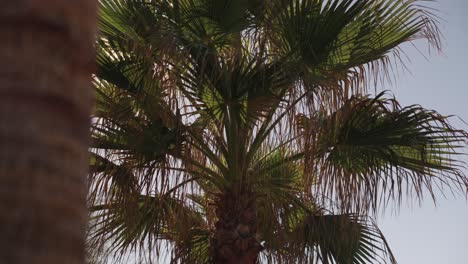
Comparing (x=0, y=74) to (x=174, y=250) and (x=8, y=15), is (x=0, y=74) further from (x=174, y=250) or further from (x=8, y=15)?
(x=174, y=250)

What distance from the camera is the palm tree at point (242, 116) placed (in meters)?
5.78

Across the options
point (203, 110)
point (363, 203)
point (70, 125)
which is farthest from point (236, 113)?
point (70, 125)

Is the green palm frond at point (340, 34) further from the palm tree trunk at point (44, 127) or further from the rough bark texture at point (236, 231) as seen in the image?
the palm tree trunk at point (44, 127)

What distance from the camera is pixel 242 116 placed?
6086mm

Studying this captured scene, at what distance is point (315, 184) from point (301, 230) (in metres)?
0.70

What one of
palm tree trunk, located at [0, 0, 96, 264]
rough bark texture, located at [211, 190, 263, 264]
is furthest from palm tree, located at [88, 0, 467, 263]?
palm tree trunk, located at [0, 0, 96, 264]

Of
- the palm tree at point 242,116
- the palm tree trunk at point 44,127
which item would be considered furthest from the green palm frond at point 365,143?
the palm tree trunk at point 44,127

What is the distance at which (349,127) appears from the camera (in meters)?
6.01

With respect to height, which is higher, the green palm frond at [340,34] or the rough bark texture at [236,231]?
the green palm frond at [340,34]

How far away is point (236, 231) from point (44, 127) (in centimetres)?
497

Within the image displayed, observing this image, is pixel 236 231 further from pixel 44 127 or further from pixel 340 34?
pixel 44 127

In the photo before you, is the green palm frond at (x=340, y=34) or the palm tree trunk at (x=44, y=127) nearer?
the palm tree trunk at (x=44, y=127)

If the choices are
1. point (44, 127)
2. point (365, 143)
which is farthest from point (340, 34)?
point (44, 127)

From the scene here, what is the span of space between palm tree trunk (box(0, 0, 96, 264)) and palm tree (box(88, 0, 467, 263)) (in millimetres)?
4371
